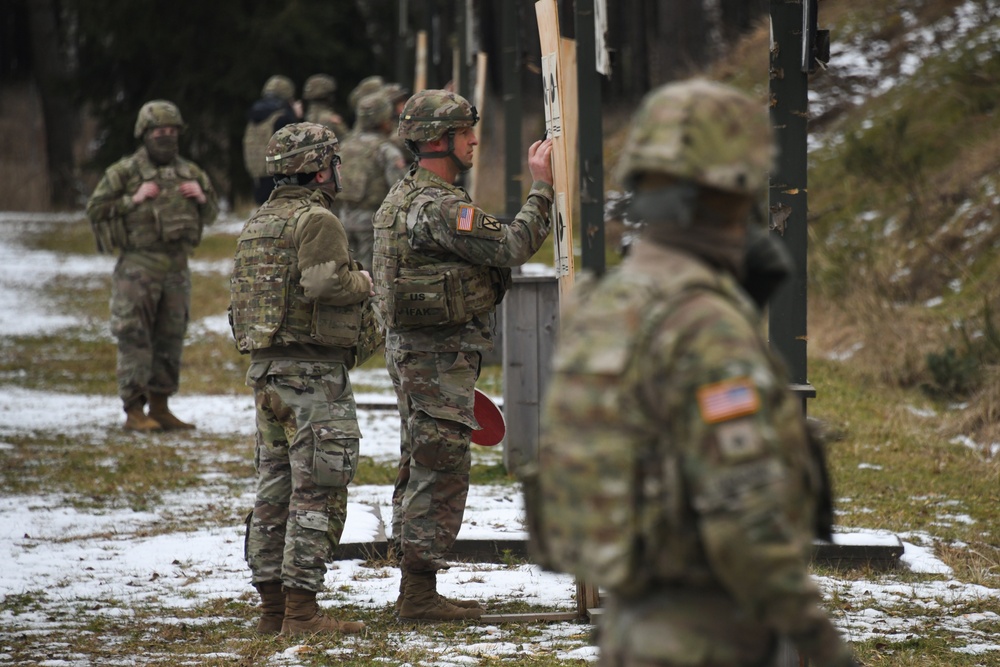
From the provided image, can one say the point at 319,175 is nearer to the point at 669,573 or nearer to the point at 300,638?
the point at 300,638

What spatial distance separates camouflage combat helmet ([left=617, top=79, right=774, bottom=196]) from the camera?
2568 millimetres

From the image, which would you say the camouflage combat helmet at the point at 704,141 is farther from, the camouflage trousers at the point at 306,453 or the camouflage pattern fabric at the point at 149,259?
the camouflage pattern fabric at the point at 149,259

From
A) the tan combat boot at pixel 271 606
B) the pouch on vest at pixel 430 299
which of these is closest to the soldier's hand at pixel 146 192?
the pouch on vest at pixel 430 299

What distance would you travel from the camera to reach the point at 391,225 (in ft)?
18.5

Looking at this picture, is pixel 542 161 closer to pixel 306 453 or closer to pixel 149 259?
pixel 306 453

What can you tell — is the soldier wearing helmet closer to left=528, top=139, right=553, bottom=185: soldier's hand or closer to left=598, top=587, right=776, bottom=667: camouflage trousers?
left=528, top=139, right=553, bottom=185: soldier's hand

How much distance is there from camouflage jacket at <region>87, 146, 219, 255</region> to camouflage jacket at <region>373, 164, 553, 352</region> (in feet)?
14.5

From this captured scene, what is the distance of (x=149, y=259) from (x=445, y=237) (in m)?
5.05

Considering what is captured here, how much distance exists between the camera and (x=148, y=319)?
33.0 feet

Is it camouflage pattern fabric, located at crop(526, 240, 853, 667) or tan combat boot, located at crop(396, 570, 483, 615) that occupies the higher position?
camouflage pattern fabric, located at crop(526, 240, 853, 667)

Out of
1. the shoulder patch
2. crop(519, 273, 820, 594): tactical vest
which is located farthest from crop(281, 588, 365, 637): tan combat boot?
crop(519, 273, 820, 594): tactical vest

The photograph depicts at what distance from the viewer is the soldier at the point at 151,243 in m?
9.70

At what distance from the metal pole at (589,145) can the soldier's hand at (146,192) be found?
4906mm

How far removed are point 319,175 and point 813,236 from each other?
9391mm
